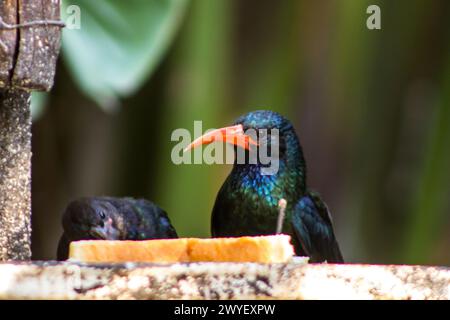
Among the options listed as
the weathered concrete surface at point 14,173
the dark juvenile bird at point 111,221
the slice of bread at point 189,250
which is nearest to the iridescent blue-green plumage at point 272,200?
the dark juvenile bird at point 111,221

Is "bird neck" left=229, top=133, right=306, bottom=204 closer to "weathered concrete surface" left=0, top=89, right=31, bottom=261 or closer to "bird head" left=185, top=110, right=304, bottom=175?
"bird head" left=185, top=110, right=304, bottom=175

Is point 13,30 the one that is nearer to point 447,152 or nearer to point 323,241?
point 323,241

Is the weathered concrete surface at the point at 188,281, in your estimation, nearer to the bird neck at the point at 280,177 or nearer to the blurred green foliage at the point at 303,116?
the bird neck at the point at 280,177

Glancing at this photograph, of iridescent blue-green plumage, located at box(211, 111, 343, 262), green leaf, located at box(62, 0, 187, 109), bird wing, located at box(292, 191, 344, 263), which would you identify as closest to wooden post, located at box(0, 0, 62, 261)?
iridescent blue-green plumage, located at box(211, 111, 343, 262)

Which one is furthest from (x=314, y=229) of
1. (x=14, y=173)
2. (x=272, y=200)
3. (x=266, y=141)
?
(x=14, y=173)

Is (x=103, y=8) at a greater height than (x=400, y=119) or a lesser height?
greater
